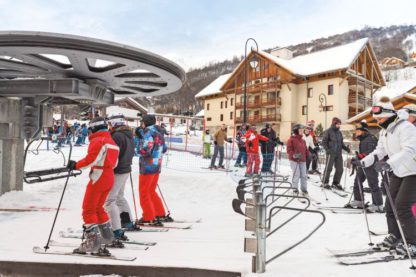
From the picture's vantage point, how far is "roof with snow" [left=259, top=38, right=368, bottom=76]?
3972cm

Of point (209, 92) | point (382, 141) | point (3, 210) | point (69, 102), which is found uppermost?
point (209, 92)

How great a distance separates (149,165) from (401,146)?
3.79m

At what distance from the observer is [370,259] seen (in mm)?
3938

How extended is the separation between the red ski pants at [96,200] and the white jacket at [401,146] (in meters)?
3.43

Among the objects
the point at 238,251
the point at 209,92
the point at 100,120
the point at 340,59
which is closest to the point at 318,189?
the point at 238,251

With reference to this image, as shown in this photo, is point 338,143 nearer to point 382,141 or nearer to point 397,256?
point 382,141

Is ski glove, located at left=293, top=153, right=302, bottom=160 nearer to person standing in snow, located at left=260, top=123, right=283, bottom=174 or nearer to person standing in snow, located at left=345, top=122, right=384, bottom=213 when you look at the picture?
person standing in snow, located at left=345, top=122, right=384, bottom=213

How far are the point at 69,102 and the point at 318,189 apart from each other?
25.3ft

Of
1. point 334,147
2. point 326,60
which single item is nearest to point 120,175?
point 334,147

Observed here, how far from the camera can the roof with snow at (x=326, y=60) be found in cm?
3972

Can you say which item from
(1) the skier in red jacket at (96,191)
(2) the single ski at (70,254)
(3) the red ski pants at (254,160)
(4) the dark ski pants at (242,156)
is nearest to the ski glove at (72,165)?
(1) the skier in red jacket at (96,191)

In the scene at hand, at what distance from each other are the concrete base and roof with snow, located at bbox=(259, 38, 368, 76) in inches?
1521

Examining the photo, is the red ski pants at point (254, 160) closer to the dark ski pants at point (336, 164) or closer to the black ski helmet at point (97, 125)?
the dark ski pants at point (336, 164)

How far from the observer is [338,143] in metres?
9.62
